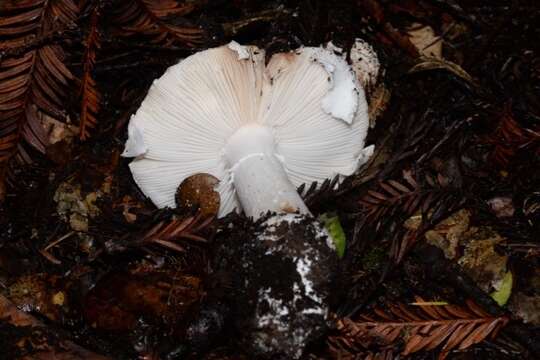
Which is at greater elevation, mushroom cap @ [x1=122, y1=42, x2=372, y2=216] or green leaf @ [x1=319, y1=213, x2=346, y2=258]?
mushroom cap @ [x1=122, y1=42, x2=372, y2=216]

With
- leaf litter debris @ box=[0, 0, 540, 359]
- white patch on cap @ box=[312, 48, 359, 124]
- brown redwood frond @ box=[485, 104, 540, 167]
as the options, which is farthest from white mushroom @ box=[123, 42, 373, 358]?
brown redwood frond @ box=[485, 104, 540, 167]

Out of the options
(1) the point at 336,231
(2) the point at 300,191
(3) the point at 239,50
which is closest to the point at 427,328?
(1) the point at 336,231

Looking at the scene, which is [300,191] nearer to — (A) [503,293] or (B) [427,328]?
(B) [427,328]

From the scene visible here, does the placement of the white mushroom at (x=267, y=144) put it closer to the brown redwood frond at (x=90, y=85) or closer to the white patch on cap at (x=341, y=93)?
the white patch on cap at (x=341, y=93)

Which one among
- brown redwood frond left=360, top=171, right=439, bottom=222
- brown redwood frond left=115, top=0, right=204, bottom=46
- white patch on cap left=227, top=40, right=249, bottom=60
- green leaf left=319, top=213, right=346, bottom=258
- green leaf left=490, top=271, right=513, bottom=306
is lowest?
green leaf left=490, top=271, right=513, bottom=306

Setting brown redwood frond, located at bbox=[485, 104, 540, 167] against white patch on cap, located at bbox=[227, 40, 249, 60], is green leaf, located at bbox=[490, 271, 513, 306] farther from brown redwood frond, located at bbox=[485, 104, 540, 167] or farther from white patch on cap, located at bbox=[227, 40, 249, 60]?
white patch on cap, located at bbox=[227, 40, 249, 60]

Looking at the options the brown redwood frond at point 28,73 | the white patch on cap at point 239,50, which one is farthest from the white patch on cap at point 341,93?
the brown redwood frond at point 28,73

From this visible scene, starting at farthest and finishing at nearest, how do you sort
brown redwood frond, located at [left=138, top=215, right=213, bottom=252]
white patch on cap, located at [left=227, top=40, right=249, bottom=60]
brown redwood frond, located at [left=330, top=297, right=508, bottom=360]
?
brown redwood frond, located at [left=138, top=215, right=213, bottom=252]
white patch on cap, located at [left=227, top=40, right=249, bottom=60]
brown redwood frond, located at [left=330, top=297, right=508, bottom=360]
